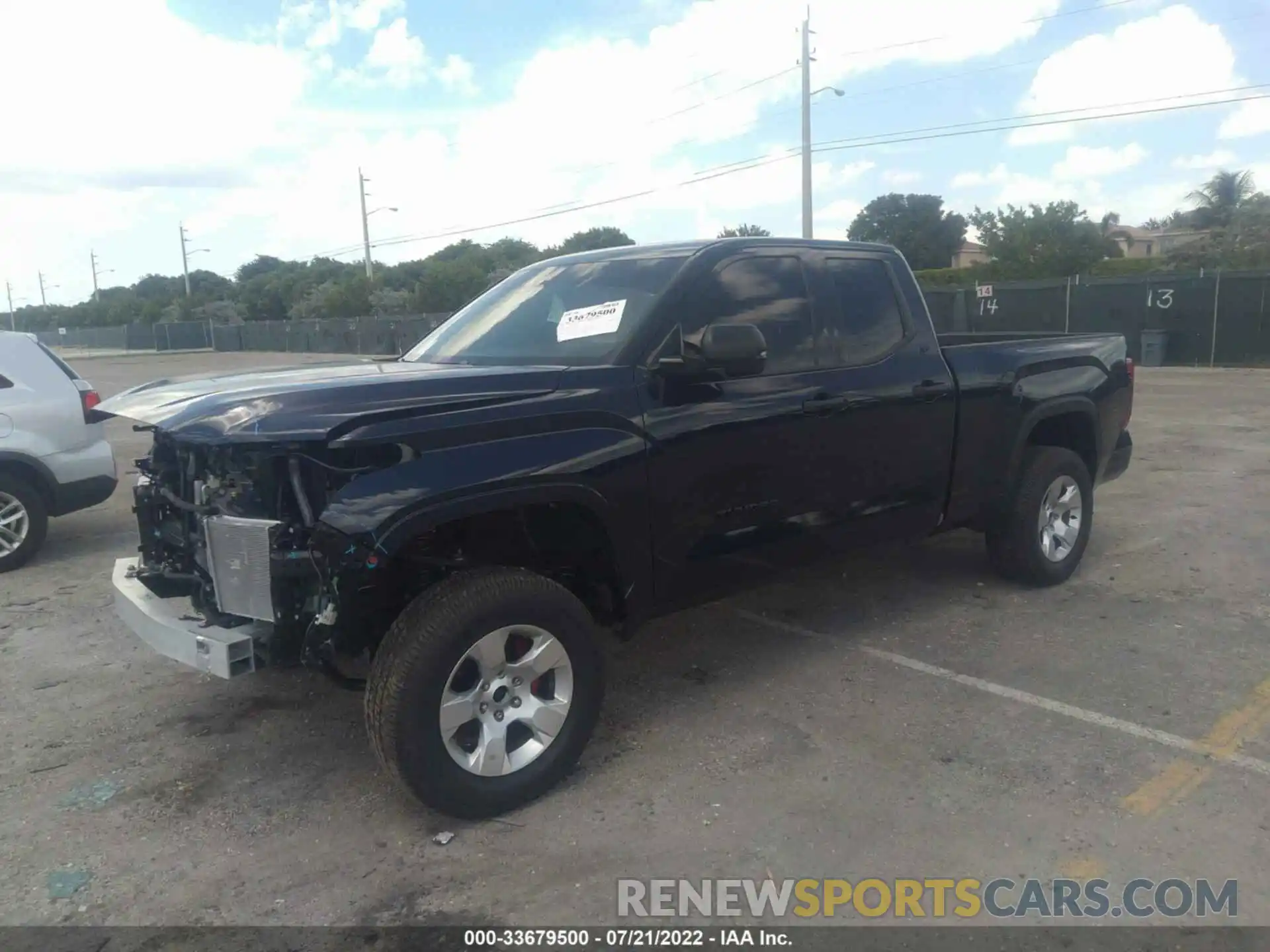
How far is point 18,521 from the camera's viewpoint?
677 cm

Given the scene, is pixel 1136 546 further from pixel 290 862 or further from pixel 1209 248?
pixel 1209 248

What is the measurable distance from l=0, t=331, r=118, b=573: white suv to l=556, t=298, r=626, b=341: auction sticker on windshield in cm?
414

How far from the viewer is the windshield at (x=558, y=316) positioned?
402cm

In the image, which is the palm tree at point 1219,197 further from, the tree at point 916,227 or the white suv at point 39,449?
the white suv at point 39,449

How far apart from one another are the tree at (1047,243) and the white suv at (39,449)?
151ft

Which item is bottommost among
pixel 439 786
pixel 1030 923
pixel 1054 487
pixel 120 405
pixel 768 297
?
pixel 1030 923

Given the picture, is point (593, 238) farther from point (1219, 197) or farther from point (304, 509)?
point (304, 509)

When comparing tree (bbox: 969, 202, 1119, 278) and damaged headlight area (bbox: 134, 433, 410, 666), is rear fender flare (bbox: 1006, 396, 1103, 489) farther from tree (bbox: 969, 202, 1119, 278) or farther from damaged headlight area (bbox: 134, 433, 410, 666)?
tree (bbox: 969, 202, 1119, 278)

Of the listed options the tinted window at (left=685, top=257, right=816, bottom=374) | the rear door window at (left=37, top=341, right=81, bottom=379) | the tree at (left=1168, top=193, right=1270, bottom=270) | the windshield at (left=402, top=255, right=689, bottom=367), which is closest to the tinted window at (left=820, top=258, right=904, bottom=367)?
the tinted window at (left=685, top=257, right=816, bottom=374)

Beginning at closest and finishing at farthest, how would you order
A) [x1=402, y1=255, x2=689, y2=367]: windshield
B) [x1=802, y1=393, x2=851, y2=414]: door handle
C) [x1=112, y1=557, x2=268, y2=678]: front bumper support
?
[x1=112, y1=557, x2=268, y2=678]: front bumper support
[x1=402, y1=255, x2=689, y2=367]: windshield
[x1=802, y1=393, x2=851, y2=414]: door handle

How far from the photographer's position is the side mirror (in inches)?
144

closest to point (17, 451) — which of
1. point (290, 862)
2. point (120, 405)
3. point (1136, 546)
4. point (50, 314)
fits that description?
point (120, 405)

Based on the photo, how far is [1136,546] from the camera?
21.9 feet

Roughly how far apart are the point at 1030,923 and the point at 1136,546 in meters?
4.51
